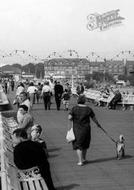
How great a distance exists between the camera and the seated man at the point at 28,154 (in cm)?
711

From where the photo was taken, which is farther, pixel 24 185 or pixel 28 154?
pixel 24 185

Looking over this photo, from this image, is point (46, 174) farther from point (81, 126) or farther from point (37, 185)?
point (81, 126)

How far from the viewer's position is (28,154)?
7113 mm

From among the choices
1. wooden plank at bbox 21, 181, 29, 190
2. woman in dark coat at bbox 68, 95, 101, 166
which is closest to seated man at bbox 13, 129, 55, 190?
wooden plank at bbox 21, 181, 29, 190

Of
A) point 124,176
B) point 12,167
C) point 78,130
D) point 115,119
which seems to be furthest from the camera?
point 115,119

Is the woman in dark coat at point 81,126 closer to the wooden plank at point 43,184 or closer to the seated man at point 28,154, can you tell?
the wooden plank at point 43,184

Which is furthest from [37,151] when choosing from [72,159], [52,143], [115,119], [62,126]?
[115,119]

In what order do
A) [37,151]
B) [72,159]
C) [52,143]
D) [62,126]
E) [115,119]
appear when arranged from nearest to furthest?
1. [37,151]
2. [72,159]
3. [52,143]
4. [62,126]
5. [115,119]

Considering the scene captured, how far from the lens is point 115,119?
2022cm

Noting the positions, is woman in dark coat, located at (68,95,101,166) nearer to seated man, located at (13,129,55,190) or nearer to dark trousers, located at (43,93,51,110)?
seated man, located at (13,129,55,190)

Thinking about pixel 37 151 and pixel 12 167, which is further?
pixel 12 167

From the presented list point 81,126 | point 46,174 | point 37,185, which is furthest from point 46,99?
point 46,174

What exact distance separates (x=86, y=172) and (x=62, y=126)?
7.88 m

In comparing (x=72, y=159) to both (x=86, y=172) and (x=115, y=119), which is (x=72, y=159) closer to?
(x=86, y=172)
